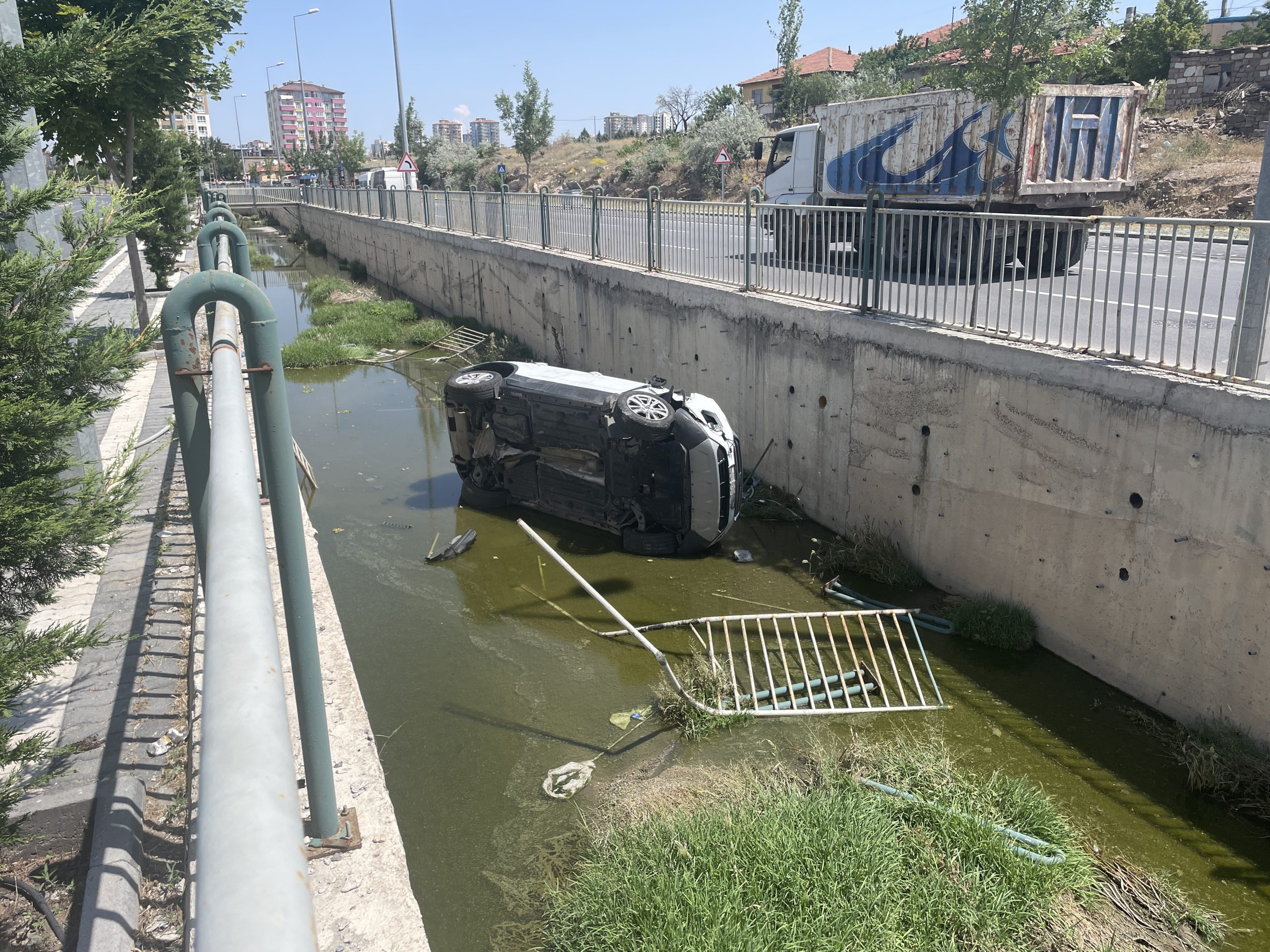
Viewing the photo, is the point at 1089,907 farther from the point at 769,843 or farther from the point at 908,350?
the point at 908,350

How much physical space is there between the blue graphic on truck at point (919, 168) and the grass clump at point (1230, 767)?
29.8ft

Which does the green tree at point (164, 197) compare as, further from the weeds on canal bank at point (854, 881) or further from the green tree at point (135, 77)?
the weeds on canal bank at point (854, 881)

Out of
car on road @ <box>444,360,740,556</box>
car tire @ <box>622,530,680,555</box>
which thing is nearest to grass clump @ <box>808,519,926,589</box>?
car on road @ <box>444,360,740,556</box>

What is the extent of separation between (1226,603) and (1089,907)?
8.07 feet

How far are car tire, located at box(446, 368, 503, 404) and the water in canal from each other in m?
1.48

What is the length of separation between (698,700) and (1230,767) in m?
3.42

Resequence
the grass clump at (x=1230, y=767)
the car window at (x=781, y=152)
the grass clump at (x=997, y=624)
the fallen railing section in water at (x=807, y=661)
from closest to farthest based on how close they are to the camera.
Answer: the grass clump at (x=1230, y=767)
the fallen railing section in water at (x=807, y=661)
the grass clump at (x=997, y=624)
the car window at (x=781, y=152)

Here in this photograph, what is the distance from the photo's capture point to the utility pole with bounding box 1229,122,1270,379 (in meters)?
6.06

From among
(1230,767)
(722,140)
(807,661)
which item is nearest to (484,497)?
(807,661)

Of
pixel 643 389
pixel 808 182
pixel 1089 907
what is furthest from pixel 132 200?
pixel 808 182

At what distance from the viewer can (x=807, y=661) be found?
7539mm

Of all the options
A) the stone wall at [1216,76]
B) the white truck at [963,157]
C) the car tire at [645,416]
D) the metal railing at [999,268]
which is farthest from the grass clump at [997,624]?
the stone wall at [1216,76]

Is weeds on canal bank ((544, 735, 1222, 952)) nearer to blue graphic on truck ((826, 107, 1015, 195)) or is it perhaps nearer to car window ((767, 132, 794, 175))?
blue graphic on truck ((826, 107, 1015, 195))

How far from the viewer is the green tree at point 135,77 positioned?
7090mm
